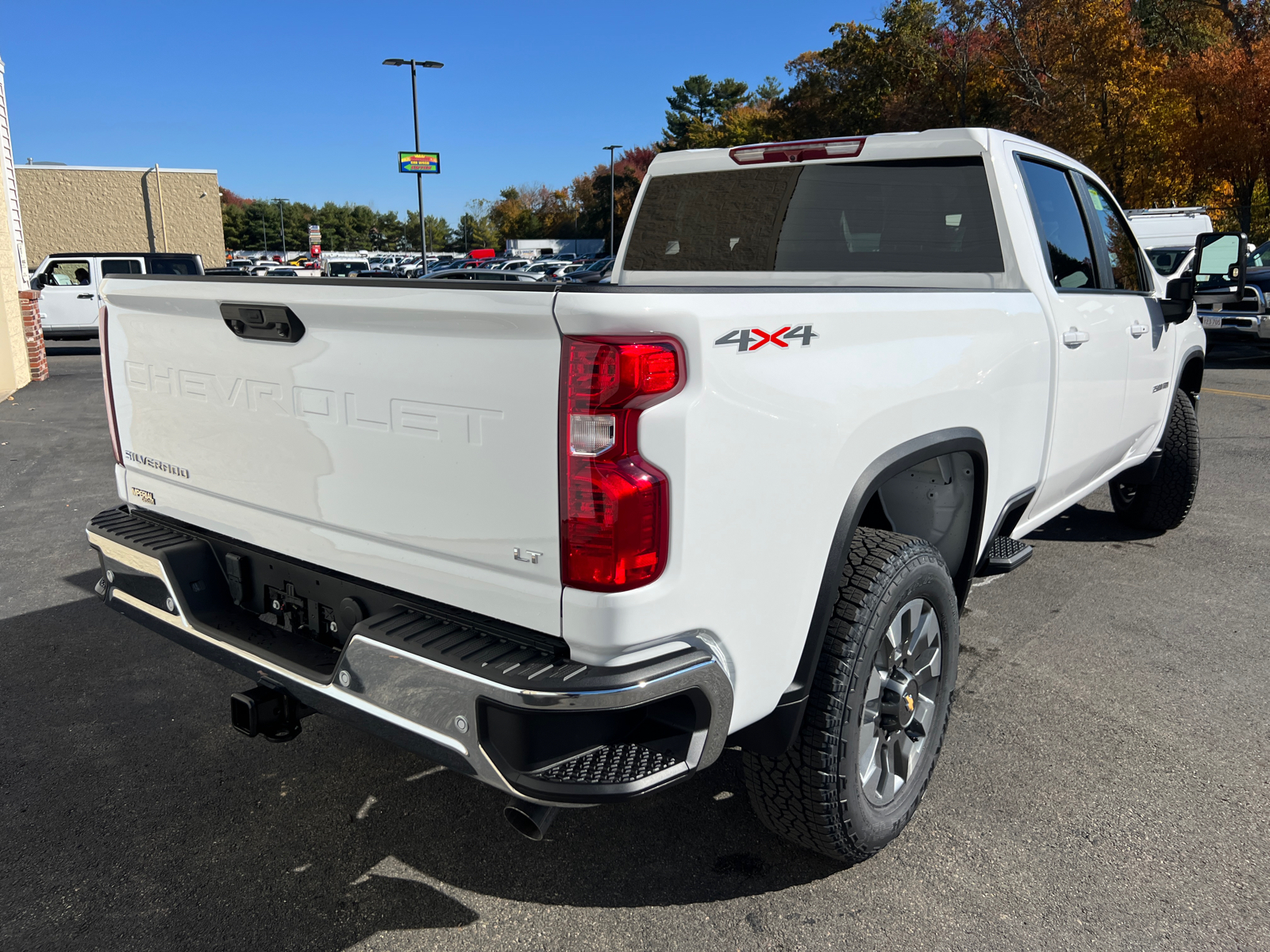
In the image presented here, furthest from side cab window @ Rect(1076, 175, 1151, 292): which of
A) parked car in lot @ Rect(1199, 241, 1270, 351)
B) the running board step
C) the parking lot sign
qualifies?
the parking lot sign

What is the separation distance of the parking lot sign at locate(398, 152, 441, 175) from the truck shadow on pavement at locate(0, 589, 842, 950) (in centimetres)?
3074

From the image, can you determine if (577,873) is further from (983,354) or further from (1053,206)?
(1053,206)

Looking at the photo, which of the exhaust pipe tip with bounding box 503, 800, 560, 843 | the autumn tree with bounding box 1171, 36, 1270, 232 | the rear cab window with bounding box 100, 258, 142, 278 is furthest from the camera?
the autumn tree with bounding box 1171, 36, 1270, 232

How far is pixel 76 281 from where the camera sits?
18.1 m

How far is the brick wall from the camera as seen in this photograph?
13391 mm

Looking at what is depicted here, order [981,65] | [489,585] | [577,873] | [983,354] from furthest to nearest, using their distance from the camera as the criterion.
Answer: [981,65]
[983,354]
[577,873]
[489,585]

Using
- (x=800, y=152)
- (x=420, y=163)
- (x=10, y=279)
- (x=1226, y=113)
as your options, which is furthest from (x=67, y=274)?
(x=1226, y=113)

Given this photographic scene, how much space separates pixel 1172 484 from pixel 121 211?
46551 millimetres

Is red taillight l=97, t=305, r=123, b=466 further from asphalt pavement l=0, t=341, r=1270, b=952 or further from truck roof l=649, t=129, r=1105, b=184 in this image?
truck roof l=649, t=129, r=1105, b=184

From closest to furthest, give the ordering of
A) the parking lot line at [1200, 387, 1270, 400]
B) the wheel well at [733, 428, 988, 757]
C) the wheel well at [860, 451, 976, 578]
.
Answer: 1. the wheel well at [733, 428, 988, 757]
2. the wheel well at [860, 451, 976, 578]
3. the parking lot line at [1200, 387, 1270, 400]

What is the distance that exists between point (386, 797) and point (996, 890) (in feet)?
5.95

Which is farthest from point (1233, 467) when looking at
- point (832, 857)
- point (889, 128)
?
point (889, 128)

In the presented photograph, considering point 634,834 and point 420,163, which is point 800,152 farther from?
point 420,163

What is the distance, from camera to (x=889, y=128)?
41.7m
